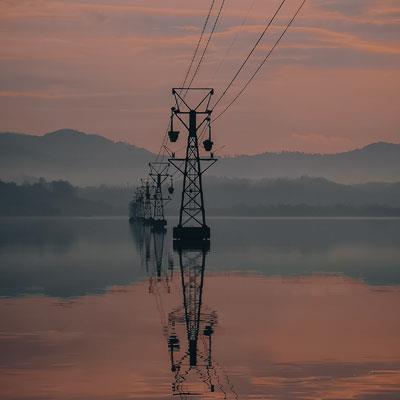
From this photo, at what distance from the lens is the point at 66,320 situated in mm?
32656

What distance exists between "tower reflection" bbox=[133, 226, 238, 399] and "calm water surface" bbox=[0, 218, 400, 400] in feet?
0.13

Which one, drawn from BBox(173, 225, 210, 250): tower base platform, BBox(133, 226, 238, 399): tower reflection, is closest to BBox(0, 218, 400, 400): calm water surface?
BBox(133, 226, 238, 399): tower reflection

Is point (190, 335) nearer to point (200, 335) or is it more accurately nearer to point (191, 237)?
point (200, 335)

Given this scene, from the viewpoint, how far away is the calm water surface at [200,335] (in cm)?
2098

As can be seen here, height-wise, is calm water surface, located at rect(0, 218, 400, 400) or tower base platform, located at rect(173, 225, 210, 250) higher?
tower base platform, located at rect(173, 225, 210, 250)

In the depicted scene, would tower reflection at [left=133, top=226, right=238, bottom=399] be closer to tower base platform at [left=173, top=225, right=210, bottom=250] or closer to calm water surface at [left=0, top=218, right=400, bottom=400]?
calm water surface at [left=0, top=218, right=400, bottom=400]

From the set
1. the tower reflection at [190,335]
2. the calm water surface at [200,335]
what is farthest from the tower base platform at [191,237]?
the calm water surface at [200,335]

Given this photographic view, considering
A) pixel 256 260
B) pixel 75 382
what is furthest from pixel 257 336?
pixel 256 260

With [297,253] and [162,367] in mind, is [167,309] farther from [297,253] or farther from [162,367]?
[297,253]

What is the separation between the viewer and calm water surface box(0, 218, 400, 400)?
68.8ft

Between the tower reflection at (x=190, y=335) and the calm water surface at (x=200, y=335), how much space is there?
41 mm

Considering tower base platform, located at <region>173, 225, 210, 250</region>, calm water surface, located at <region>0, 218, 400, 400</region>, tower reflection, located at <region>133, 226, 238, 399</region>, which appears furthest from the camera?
tower base platform, located at <region>173, 225, 210, 250</region>

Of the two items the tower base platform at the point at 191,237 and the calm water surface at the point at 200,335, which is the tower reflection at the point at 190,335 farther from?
the tower base platform at the point at 191,237

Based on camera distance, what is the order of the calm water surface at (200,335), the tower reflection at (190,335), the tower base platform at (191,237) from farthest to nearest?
the tower base platform at (191,237) → the calm water surface at (200,335) → the tower reflection at (190,335)
